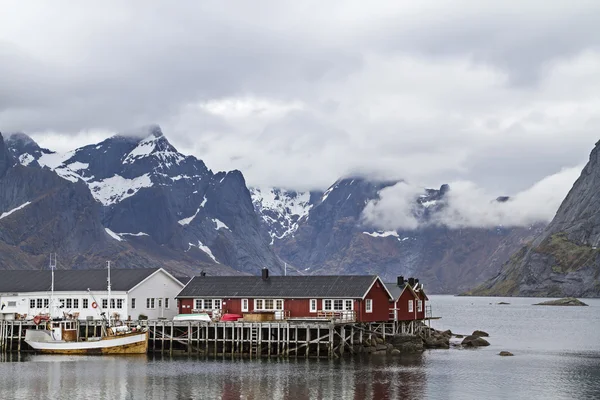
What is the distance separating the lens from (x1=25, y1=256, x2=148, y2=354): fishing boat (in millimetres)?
87000

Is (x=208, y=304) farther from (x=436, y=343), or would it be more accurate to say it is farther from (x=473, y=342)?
(x=473, y=342)

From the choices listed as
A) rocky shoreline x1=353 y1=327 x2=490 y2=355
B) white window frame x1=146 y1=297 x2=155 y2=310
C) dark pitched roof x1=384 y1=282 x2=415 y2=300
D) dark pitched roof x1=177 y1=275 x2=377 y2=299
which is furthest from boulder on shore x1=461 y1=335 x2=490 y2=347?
white window frame x1=146 y1=297 x2=155 y2=310

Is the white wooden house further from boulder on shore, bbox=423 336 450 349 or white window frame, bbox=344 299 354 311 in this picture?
boulder on shore, bbox=423 336 450 349

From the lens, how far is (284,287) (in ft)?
303

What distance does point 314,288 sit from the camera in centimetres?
9069

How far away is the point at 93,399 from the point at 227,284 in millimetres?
36871

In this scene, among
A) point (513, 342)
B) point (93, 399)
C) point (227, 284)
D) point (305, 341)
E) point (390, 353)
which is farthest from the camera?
point (513, 342)

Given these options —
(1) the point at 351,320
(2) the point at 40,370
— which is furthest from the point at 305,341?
(2) the point at 40,370

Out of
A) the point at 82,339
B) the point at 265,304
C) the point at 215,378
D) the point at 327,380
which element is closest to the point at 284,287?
the point at 265,304

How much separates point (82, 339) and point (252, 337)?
62.2 ft

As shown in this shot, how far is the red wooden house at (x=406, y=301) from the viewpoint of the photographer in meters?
96.5

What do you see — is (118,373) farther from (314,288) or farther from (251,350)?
(314,288)

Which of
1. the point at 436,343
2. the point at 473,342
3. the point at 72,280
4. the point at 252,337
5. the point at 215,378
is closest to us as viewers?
the point at 215,378

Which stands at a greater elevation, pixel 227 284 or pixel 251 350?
pixel 227 284
